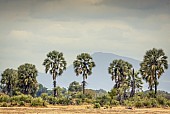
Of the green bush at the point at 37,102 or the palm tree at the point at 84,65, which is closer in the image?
the green bush at the point at 37,102

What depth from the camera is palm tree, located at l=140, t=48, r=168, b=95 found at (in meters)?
85.0

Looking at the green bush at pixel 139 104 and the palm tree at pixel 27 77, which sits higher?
the palm tree at pixel 27 77

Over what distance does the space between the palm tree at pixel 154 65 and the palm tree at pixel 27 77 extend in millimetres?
28244

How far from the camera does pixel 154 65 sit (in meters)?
85.7

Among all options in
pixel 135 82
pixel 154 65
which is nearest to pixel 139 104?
pixel 154 65

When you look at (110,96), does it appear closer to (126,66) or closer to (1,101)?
(126,66)

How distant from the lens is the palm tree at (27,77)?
94.0 meters

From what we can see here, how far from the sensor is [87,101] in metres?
84.1

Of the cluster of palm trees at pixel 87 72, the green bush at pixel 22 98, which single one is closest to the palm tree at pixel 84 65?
the cluster of palm trees at pixel 87 72

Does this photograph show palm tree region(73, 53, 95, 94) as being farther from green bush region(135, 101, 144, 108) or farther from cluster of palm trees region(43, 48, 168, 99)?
green bush region(135, 101, 144, 108)

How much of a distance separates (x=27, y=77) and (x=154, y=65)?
3198 centimetres

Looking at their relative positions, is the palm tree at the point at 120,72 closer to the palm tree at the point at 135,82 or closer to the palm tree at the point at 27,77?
the palm tree at the point at 135,82

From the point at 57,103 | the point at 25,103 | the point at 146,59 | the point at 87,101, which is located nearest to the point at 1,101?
the point at 25,103

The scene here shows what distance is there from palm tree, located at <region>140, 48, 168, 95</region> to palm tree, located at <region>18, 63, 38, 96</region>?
28.2m
